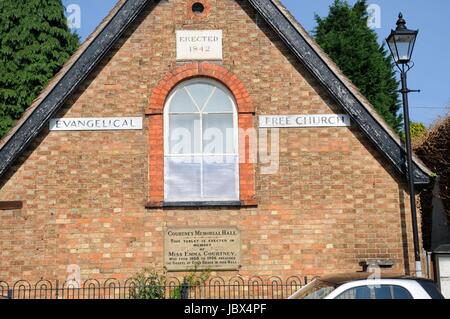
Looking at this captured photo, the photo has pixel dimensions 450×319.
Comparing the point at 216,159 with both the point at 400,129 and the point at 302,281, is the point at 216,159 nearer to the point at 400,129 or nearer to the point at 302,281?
the point at 302,281

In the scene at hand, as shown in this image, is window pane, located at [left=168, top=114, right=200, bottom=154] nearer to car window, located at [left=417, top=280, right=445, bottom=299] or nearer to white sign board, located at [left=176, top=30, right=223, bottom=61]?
white sign board, located at [left=176, top=30, right=223, bottom=61]

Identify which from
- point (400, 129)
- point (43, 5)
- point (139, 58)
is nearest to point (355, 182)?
point (139, 58)

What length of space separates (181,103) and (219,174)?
1918 millimetres

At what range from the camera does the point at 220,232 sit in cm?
1343

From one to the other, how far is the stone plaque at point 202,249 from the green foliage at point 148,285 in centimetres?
33

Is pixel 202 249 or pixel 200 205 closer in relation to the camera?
pixel 202 249

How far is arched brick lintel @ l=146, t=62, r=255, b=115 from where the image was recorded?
45.7 ft

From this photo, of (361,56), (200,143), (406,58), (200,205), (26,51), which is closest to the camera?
(406,58)

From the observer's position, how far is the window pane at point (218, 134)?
1394cm

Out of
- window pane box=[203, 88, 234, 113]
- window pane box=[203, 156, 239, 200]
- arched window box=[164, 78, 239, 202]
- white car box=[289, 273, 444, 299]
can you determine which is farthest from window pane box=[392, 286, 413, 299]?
window pane box=[203, 88, 234, 113]

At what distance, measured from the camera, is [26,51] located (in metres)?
28.5

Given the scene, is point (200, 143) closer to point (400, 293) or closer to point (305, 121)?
point (305, 121)

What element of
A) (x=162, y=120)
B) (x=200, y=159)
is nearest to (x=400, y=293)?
(x=200, y=159)

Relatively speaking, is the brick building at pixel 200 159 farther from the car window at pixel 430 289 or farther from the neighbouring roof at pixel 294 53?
the car window at pixel 430 289
